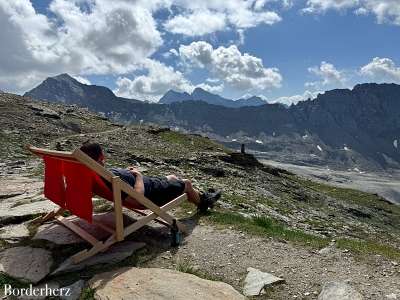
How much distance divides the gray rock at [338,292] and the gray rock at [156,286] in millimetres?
1670

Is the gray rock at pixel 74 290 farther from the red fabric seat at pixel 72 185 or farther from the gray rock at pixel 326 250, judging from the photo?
the gray rock at pixel 326 250

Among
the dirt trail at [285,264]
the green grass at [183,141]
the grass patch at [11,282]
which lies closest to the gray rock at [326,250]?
the dirt trail at [285,264]

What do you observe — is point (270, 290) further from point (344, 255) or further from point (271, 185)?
point (271, 185)

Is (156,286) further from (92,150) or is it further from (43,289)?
(92,150)

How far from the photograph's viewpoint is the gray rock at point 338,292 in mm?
8922

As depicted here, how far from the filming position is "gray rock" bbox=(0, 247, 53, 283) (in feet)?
32.1

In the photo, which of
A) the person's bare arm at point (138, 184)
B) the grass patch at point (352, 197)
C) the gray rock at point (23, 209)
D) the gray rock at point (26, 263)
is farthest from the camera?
the grass patch at point (352, 197)

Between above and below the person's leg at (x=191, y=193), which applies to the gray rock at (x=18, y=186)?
below

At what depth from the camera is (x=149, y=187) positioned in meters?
12.6

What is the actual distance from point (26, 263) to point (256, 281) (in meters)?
5.14

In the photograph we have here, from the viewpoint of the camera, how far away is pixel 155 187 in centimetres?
1278

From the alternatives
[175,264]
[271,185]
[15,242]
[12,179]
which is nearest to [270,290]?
[175,264]

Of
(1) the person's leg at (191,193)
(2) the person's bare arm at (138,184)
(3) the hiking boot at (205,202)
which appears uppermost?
(2) the person's bare arm at (138,184)

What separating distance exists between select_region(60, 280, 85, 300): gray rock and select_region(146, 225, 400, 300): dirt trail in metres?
1.64
